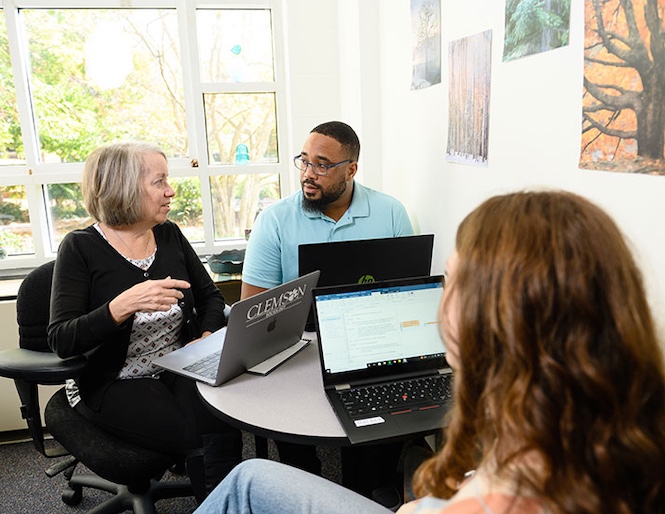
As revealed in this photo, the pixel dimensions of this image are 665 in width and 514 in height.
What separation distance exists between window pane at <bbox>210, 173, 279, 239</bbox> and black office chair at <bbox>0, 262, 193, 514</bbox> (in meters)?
1.30

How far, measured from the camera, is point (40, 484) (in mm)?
2172

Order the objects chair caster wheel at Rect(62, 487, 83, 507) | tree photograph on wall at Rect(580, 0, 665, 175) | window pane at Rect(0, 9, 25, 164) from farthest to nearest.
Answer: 1. window pane at Rect(0, 9, 25, 164)
2. chair caster wheel at Rect(62, 487, 83, 507)
3. tree photograph on wall at Rect(580, 0, 665, 175)

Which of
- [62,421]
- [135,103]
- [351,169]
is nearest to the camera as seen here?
[62,421]

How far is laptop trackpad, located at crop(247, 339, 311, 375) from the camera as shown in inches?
54.9

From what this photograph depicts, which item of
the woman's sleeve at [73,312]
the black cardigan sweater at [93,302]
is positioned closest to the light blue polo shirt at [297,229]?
the black cardigan sweater at [93,302]

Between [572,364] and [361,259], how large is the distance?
2.99 ft

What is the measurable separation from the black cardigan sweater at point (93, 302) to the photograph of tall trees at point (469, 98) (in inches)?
40.5

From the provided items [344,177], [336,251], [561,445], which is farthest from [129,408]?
[561,445]

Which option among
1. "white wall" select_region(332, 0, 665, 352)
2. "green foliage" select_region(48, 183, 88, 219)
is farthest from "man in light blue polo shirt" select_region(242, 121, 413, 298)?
"green foliage" select_region(48, 183, 88, 219)

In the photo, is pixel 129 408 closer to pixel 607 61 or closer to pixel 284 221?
pixel 284 221

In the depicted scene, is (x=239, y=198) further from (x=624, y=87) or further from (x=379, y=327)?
(x=624, y=87)

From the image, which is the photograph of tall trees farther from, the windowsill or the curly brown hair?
the windowsill

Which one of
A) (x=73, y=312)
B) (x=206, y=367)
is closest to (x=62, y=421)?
(x=73, y=312)

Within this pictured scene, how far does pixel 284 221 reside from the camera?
2023mm
